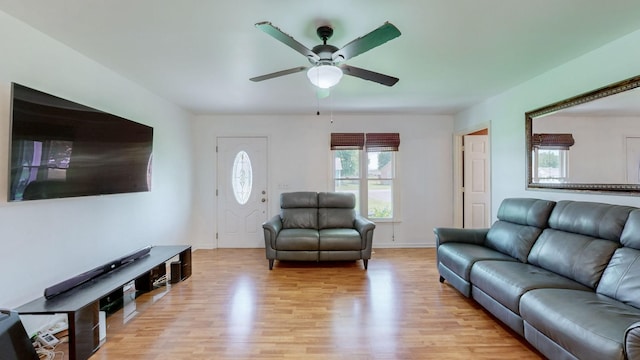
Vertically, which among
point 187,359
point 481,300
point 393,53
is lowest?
point 187,359

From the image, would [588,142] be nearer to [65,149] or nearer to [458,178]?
[458,178]

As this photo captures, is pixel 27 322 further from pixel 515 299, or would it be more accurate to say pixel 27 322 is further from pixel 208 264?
pixel 515 299

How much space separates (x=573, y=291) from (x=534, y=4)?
1.95m

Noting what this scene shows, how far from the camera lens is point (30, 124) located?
6.35 feet

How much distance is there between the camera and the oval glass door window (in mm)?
4961

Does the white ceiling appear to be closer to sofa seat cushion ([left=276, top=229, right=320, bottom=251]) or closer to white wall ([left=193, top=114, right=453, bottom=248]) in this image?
white wall ([left=193, top=114, right=453, bottom=248])

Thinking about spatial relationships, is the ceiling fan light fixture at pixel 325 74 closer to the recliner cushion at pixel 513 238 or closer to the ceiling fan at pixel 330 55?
the ceiling fan at pixel 330 55

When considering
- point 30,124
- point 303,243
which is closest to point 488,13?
point 303,243

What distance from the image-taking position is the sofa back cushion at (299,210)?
4.32 metres

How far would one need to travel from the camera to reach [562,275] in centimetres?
224

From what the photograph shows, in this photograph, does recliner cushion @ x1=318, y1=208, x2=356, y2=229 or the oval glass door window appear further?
the oval glass door window

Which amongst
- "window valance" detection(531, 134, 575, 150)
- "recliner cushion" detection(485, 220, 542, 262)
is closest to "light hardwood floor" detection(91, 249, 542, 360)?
"recliner cushion" detection(485, 220, 542, 262)

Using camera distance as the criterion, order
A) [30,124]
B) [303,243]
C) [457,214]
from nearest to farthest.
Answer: [30,124], [303,243], [457,214]

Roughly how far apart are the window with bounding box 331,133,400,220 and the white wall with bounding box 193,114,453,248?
0.53 feet
